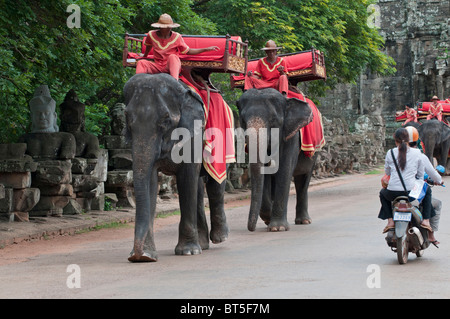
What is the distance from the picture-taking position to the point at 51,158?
51.4ft

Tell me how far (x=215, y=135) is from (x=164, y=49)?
1.39 meters

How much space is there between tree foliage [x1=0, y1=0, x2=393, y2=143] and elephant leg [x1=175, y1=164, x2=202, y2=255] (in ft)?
13.4

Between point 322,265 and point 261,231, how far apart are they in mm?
4819

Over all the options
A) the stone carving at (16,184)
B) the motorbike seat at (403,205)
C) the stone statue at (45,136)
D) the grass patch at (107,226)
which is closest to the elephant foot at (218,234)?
the motorbike seat at (403,205)

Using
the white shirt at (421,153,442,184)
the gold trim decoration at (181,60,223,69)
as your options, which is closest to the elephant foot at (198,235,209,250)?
the gold trim decoration at (181,60,223,69)

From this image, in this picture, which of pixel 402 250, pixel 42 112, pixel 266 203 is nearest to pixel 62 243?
pixel 266 203

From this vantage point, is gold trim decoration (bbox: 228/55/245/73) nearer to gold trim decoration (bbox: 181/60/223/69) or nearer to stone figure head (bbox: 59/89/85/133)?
gold trim decoration (bbox: 181/60/223/69)

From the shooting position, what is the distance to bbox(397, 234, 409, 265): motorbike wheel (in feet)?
31.0

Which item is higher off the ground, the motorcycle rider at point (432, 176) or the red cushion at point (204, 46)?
the red cushion at point (204, 46)

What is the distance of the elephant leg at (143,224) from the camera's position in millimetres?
9758

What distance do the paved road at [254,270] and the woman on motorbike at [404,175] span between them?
1.80 ft

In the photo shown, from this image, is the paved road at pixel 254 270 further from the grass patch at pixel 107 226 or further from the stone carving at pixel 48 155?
the stone carving at pixel 48 155
